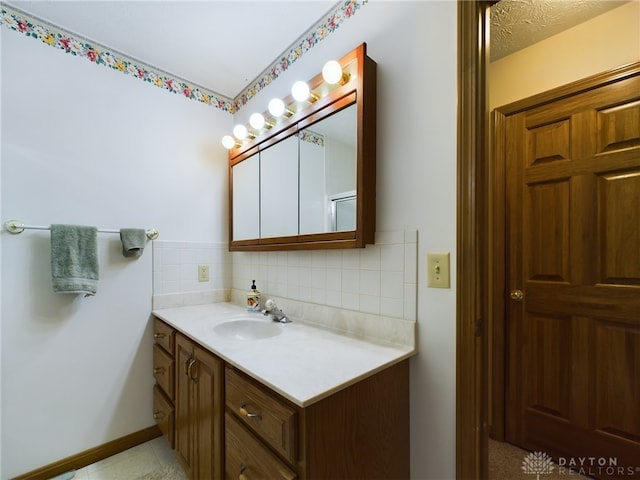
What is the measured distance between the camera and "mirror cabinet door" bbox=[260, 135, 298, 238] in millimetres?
1494

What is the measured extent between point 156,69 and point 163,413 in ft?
6.75

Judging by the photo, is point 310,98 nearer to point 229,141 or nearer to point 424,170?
point 424,170

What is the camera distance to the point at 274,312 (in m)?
1.49

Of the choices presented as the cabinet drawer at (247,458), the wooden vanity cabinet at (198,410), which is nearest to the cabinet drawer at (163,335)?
the wooden vanity cabinet at (198,410)

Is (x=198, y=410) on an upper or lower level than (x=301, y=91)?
lower

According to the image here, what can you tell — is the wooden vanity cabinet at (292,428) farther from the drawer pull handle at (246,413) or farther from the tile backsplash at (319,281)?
the tile backsplash at (319,281)

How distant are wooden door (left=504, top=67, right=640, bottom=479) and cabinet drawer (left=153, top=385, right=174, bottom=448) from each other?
1.87 m

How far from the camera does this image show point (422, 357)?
3.28 feet

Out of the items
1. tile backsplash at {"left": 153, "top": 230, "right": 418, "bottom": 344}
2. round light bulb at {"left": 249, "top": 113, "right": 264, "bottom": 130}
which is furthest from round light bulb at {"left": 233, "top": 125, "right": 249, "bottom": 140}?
tile backsplash at {"left": 153, "top": 230, "right": 418, "bottom": 344}

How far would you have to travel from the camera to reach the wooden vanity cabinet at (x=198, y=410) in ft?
3.34

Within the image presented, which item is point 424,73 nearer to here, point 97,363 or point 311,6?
point 311,6

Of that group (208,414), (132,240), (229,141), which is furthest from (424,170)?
(132,240)

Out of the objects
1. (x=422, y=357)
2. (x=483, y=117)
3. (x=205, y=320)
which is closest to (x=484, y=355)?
(x=422, y=357)

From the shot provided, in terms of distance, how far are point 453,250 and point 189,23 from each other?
165cm
